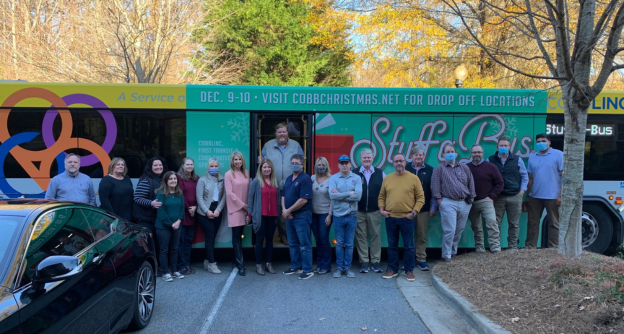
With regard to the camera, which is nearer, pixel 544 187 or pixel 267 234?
pixel 267 234

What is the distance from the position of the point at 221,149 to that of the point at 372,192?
2.51 metres

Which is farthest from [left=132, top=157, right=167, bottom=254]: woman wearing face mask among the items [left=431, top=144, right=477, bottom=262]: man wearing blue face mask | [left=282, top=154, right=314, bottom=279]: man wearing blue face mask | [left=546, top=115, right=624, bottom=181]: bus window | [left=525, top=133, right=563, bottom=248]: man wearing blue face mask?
[left=546, top=115, right=624, bottom=181]: bus window

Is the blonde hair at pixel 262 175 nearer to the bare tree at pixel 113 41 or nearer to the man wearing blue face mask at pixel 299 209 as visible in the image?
the man wearing blue face mask at pixel 299 209

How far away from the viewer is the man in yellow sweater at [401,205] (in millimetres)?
6656

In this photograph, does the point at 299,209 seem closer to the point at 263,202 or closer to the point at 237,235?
the point at 263,202

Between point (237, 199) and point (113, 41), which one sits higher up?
point (113, 41)

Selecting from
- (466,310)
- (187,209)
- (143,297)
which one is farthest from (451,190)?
(143,297)

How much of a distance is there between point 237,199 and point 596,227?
6004mm

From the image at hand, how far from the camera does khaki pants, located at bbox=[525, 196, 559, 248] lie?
7289mm

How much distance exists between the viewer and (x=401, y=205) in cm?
664

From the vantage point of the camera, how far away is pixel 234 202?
6941mm

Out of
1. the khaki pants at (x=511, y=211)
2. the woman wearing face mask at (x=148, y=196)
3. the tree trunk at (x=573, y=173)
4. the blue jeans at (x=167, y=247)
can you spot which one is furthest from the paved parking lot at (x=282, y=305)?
the tree trunk at (x=573, y=173)

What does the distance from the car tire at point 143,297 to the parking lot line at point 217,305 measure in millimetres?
617

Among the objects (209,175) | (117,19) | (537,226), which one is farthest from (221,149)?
(117,19)
